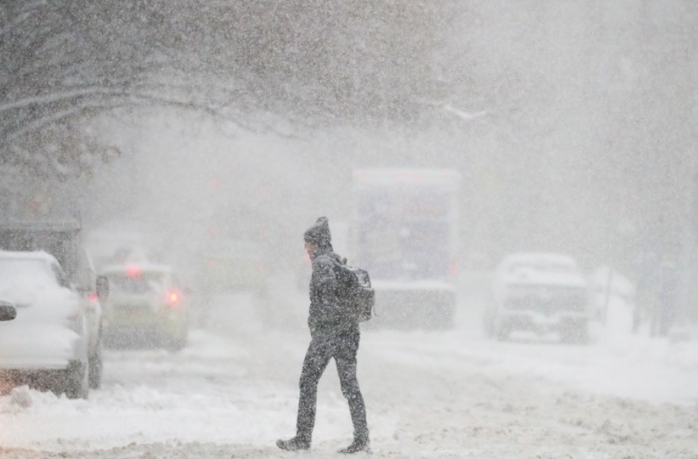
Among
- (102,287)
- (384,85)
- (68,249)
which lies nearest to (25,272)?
(102,287)

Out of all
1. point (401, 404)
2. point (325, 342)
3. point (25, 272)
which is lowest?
point (401, 404)

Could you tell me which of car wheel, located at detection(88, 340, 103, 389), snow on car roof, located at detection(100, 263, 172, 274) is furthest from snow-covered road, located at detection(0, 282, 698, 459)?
snow on car roof, located at detection(100, 263, 172, 274)

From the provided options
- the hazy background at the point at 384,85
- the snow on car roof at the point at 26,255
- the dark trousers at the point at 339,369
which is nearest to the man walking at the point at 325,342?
the dark trousers at the point at 339,369

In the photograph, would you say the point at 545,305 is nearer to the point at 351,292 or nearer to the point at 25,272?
the point at 25,272

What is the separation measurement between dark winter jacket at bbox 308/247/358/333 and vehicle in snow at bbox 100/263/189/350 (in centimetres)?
1053

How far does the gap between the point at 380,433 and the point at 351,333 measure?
6.44ft

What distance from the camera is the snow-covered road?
952cm

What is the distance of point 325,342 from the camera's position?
8703 mm

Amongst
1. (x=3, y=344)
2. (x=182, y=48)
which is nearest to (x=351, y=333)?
(x=3, y=344)

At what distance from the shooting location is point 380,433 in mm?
10453

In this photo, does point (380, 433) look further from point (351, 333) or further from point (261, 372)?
point (261, 372)

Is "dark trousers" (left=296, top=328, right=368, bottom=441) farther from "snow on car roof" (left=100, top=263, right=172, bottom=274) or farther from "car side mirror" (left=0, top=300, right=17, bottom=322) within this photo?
"snow on car roof" (left=100, top=263, right=172, bottom=274)

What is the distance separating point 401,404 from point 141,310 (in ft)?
23.4

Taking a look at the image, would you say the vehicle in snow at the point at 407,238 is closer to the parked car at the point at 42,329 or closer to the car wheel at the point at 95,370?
the car wheel at the point at 95,370
